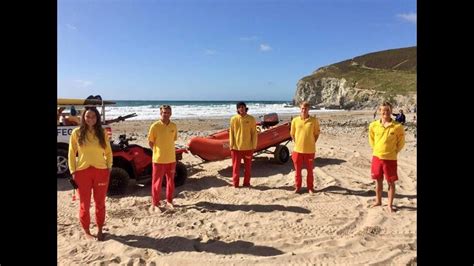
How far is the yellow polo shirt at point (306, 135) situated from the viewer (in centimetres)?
700

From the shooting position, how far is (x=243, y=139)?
7613mm

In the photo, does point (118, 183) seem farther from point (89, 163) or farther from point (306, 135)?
point (306, 135)

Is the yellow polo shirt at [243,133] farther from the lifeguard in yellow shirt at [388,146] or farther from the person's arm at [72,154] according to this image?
the person's arm at [72,154]

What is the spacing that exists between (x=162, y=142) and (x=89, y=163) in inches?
58.3

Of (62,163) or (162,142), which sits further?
(62,163)

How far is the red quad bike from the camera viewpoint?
6902 millimetres

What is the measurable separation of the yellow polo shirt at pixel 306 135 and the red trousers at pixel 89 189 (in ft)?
11.3

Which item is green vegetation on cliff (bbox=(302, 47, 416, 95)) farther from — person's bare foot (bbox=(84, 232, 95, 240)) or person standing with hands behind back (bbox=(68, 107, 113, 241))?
person's bare foot (bbox=(84, 232, 95, 240))

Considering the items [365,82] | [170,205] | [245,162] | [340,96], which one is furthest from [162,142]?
[340,96]

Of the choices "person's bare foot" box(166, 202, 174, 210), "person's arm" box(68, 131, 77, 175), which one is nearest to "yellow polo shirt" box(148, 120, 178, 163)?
"person's bare foot" box(166, 202, 174, 210)

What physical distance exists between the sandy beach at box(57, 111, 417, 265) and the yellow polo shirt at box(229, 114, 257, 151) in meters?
0.80

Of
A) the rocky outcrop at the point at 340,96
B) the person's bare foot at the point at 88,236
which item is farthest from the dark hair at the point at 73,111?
the rocky outcrop at the point at 340,96
